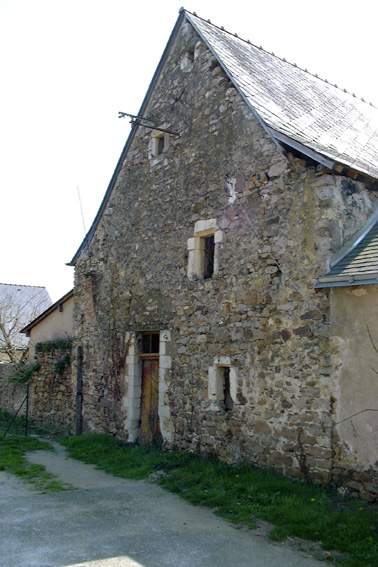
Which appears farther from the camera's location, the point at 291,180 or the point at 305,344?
the point at 291,180

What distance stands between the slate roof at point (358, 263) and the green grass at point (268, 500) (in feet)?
8.08

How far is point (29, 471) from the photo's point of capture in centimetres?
827

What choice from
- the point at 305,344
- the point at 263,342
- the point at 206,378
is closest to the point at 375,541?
the point at 305,344

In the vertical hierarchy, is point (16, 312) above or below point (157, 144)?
below

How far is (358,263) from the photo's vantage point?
20.6 feet

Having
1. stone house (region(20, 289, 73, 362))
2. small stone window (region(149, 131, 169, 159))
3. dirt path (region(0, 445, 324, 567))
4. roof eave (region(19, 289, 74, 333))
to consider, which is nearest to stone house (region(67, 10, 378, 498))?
small stone window (region(149, 131, 169, 159))

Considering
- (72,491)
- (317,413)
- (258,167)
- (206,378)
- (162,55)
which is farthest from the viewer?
(162,55)

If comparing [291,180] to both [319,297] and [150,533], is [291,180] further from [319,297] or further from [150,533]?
[150,533]

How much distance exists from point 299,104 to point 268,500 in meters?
6.50

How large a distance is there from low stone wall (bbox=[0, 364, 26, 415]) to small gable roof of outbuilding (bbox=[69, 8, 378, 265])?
5759 millimetres

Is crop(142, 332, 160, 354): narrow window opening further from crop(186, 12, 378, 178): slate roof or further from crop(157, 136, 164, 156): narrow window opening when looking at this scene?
crop(186, 12, 378, 178): slate roof

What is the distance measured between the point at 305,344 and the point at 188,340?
2.55 meters

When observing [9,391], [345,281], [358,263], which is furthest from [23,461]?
[9,391]

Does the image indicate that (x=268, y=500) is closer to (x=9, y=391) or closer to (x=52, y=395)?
(x=52, y=395)
